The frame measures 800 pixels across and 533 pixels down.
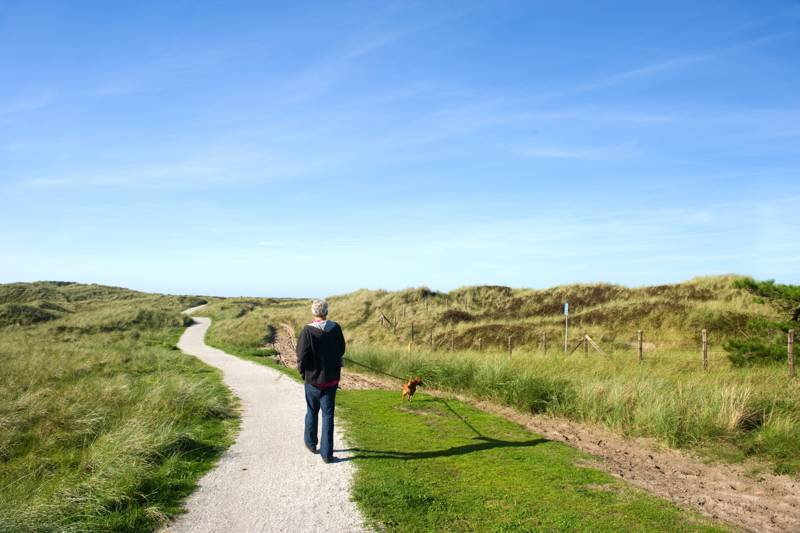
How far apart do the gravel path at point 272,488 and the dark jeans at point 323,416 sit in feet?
0.64

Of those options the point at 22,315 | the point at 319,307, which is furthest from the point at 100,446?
the point at 22,315

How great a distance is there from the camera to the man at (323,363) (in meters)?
7.00

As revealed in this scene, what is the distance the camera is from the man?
700 cm

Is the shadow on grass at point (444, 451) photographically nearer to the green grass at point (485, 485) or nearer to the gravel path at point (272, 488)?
the green grass at point (485, 485)

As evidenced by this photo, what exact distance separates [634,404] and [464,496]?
5.25m

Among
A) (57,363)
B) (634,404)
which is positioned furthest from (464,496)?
(57,363)

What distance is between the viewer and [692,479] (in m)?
6.86

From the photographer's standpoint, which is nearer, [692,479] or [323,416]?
[692,479]

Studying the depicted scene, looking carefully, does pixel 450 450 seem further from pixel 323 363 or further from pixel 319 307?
pixel 319 307

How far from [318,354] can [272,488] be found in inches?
70.5

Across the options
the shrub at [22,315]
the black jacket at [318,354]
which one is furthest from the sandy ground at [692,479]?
the shrub at [22,315]

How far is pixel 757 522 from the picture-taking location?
541 centimetres

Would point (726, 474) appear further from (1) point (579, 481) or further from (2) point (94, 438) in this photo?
(2) point (94, 438)

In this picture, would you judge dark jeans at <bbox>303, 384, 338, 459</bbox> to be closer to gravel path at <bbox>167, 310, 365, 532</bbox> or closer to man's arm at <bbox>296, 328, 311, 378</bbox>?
gravel path at <bbox>167, 310, 365, 532</bbox>
